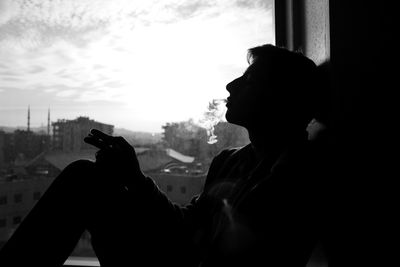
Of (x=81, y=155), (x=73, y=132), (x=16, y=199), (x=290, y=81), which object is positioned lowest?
(x=16, y=199)

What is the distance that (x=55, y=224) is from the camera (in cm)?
81

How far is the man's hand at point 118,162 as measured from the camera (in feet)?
2.83

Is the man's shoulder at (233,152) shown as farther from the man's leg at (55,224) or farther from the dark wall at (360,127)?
the man's leg at (55,224)

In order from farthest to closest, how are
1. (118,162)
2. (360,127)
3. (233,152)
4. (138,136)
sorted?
(138,136) → (233,152) → (118,162) → (360,127)

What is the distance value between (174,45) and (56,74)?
531 millimetres

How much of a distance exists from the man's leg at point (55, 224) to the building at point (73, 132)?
1.79 feet

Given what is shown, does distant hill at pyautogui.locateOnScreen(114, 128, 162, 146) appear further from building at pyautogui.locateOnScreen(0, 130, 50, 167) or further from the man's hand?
the man's hand

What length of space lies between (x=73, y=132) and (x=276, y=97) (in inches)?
36.6

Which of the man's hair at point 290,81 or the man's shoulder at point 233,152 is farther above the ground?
the man's hair at point 290,81

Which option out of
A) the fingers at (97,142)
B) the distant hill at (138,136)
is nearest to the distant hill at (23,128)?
the distant hill at (138,136)

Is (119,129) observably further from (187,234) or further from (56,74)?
(187,234)

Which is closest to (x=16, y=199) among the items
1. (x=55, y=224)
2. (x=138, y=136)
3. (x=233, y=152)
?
(x=138, y=136)

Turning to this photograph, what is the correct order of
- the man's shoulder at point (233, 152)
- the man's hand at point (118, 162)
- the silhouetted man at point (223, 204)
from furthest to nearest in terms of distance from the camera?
the man's shoulder at point (233, 152) < the man's hand at point (118, 162) < the silhouetted man at point (223, 204)

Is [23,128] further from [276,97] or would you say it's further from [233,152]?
[276,97]
